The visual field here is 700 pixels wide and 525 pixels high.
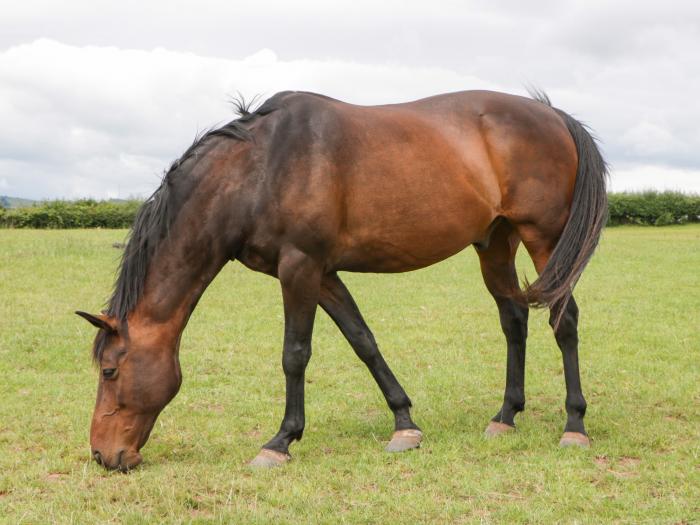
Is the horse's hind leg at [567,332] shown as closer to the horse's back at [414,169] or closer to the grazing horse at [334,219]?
the grazing horse at [334,219]

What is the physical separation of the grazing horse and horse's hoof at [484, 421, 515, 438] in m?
0.02

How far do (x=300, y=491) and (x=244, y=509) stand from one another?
397 mm

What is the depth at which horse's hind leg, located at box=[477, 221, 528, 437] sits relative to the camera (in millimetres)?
5875

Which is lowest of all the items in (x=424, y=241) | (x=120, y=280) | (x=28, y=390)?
(x=28, y=390)

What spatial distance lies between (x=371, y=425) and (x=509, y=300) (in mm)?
1456

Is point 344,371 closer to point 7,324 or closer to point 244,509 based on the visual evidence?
point 244,509

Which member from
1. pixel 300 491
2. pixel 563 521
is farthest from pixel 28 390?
pixel 563 521

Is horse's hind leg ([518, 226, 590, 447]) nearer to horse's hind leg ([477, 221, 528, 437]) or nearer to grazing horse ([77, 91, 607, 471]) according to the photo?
grazing horse ([77, 91, 607, 471])

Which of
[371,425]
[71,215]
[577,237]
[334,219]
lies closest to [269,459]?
[371,425]

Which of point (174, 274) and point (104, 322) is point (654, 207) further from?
point (104, 322)

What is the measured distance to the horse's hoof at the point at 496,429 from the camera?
554cm

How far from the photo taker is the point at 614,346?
30.4 feet

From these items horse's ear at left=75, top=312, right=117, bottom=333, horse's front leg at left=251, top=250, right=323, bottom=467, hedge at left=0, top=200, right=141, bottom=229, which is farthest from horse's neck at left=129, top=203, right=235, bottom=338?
hedge at left=0, top=200, right=141, bottom=229

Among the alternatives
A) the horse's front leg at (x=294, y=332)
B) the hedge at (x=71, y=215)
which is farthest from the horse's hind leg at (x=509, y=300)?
the hedge at (x=71, y=215)
